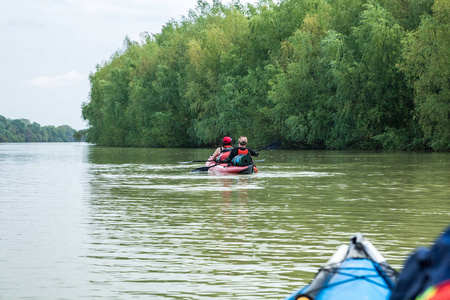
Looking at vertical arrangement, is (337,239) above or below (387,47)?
below

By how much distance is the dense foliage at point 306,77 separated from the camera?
148ft

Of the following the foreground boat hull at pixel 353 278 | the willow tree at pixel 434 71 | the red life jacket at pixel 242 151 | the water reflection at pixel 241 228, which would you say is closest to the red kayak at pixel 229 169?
the red life jacket at pixel 242 151

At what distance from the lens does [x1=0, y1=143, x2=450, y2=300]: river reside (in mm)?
7398

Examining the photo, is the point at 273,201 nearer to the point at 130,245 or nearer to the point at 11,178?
the point at 130,245

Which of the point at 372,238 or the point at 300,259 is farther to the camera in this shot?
the point at 372,238

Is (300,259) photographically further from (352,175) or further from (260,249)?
(352,175)

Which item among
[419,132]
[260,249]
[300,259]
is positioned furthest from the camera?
[419,132]

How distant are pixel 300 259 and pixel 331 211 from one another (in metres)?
5.59

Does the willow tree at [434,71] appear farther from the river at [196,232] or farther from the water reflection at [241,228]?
the river at [196,232]

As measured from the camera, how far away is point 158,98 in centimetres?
8331

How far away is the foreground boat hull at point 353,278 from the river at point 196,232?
10.2ft

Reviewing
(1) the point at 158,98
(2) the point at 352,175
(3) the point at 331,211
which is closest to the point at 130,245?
(3) the point at 331,211

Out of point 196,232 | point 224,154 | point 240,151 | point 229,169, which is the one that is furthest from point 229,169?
point 196,232

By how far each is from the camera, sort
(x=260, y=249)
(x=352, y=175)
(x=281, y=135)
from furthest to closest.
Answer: (x=281, y=135)
(x=352, y=175)
(x=260, y=249)
